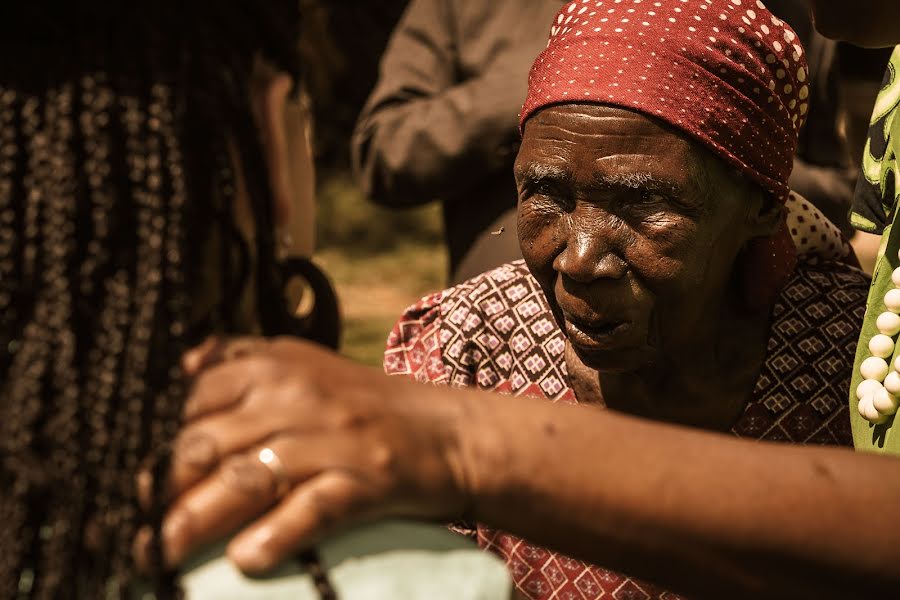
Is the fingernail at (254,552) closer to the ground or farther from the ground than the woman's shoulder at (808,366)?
farther from the ground

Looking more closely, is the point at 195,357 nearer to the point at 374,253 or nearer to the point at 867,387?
the point at 867,387

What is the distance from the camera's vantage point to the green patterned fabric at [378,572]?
114 cm

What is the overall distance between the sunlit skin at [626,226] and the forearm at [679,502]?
3.08 ft

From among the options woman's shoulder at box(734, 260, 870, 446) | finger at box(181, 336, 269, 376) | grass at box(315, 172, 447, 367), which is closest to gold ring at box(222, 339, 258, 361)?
finger at box(181, 336, 269, 376)

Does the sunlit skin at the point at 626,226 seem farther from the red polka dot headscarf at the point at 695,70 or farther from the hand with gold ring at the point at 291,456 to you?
the hand with gold ring at the point at 291,456

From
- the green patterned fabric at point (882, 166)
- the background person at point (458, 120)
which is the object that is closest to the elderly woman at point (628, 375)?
the green patterned fabric at point (882, 166)

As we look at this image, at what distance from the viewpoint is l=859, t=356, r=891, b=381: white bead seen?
2074 mm

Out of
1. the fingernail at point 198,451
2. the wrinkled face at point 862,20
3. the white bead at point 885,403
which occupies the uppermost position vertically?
the wrinkled face at point 862,20

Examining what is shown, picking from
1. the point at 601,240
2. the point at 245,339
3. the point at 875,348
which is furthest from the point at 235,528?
the point at 875,348

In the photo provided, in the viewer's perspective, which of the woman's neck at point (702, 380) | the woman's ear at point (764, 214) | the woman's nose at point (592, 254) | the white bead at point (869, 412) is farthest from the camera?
the woman's neck at point (702, 380)

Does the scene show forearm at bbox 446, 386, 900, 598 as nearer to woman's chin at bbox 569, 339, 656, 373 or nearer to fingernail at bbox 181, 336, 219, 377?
fingernail at bbox 181, 336, 219, 377

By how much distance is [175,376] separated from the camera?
1182 mm

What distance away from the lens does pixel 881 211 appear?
225cm

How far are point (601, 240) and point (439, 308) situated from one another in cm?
69
